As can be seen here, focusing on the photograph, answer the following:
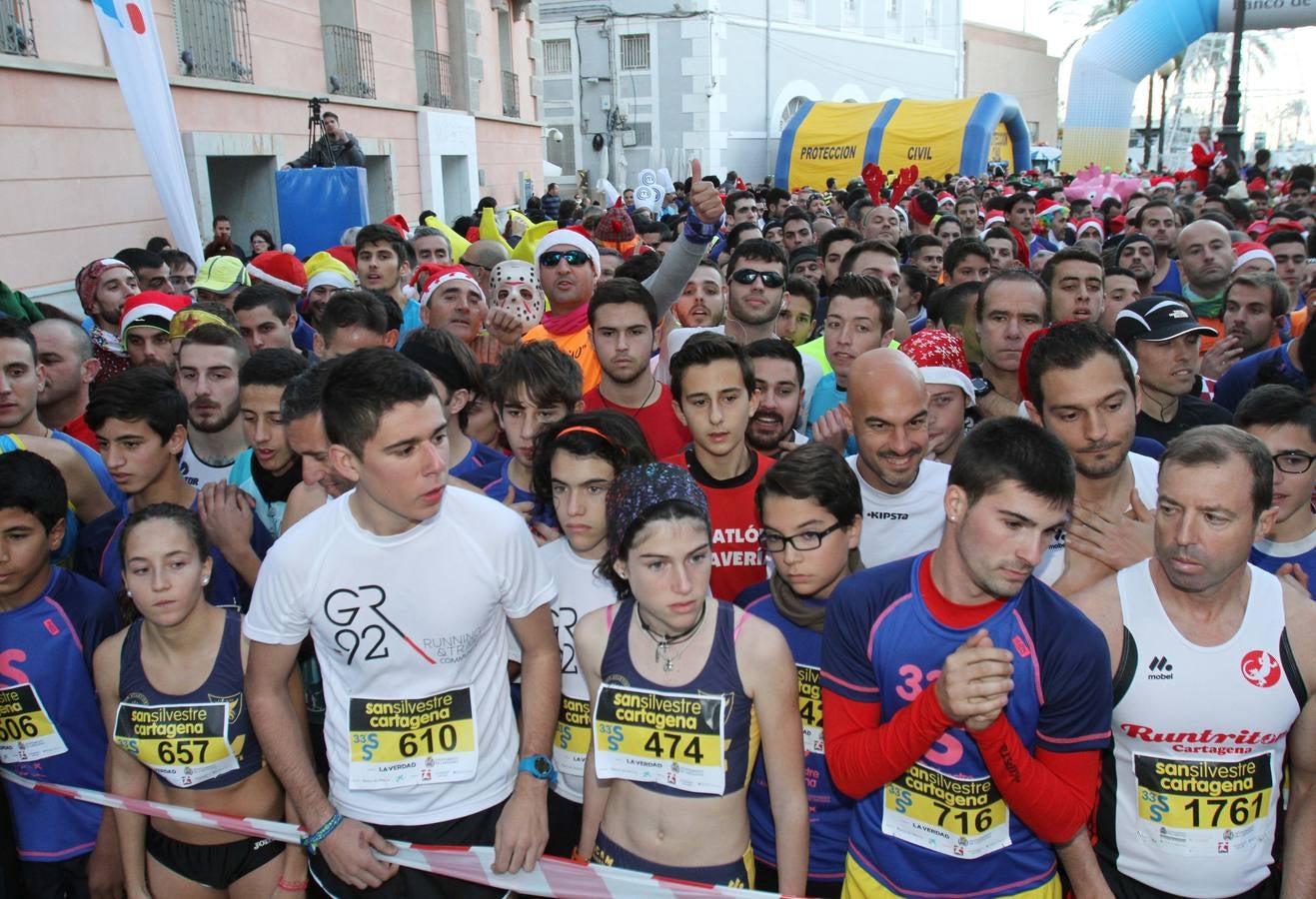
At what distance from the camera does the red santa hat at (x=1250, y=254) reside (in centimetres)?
647

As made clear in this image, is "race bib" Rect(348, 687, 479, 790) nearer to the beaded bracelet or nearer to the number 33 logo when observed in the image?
the beaded bracelet

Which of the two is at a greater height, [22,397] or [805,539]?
[22,397]

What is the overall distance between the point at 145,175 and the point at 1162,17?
25668 mm

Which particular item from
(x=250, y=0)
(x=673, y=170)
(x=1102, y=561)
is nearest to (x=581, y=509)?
(x=1102, y=561)

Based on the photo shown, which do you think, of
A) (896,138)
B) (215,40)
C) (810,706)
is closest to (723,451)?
(810,706)

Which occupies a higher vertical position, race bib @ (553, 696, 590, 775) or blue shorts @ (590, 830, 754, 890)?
race bib @ (553, 696, 590, 775)

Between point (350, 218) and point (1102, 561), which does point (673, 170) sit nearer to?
point (350, 218)

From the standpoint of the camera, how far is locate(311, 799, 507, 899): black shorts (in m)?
2.63

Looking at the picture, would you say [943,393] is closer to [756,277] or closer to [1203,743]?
[756,277]

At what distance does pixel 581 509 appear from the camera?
9.83 ft

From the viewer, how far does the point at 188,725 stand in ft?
9.34

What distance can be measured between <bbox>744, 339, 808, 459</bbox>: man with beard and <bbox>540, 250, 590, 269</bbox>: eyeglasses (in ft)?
6.34

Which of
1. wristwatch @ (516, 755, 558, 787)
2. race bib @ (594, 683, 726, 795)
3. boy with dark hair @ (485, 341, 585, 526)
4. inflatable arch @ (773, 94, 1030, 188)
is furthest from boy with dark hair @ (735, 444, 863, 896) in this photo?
inflatable arch @ (773, 94, 1030, 188)

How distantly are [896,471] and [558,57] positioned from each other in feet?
128
